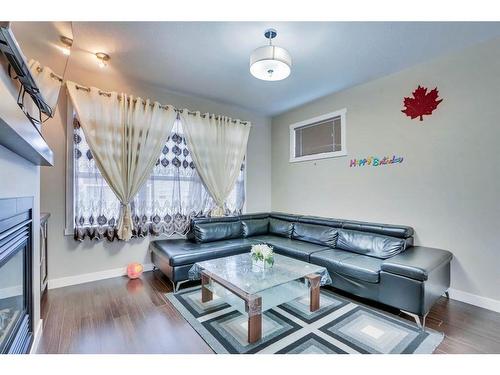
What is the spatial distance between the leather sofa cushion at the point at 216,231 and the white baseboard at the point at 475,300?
2.75m

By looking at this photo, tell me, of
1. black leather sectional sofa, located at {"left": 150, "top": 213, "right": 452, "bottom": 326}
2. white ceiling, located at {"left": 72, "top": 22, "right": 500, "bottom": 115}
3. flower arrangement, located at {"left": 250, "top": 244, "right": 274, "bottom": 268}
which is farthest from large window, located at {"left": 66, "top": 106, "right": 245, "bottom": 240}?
flower arrangement, located at {"left": 250, "top": 244, "right": 274, "bottom": 268}

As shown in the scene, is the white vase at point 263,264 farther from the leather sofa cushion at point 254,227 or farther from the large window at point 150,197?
the large window at point 150,197

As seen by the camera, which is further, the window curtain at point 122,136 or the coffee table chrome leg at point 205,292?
the window curtain at point 122,136

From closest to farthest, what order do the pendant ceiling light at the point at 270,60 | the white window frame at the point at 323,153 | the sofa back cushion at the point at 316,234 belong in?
the pendant ceiling light at the point at 270,60, the sofa back cushion at the point at 316,234, the white window frame at the point at 323,153

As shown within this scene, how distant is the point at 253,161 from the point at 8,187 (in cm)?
380

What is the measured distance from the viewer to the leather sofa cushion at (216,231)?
11.4 feet

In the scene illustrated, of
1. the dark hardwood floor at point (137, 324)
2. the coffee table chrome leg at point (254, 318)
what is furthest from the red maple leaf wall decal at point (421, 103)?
the coffee table chrome leg at point (254, 318)

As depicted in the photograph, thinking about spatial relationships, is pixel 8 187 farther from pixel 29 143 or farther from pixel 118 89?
pixel 118 89

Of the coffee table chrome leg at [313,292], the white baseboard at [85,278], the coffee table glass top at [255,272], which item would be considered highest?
the coffee table glass top at [255,272]

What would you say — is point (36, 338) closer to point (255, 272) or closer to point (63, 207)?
point (63, 207)

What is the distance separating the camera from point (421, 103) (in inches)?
114

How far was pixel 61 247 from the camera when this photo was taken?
299 cm

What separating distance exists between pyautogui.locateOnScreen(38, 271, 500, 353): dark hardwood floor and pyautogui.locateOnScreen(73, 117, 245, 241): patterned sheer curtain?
2.77ft
